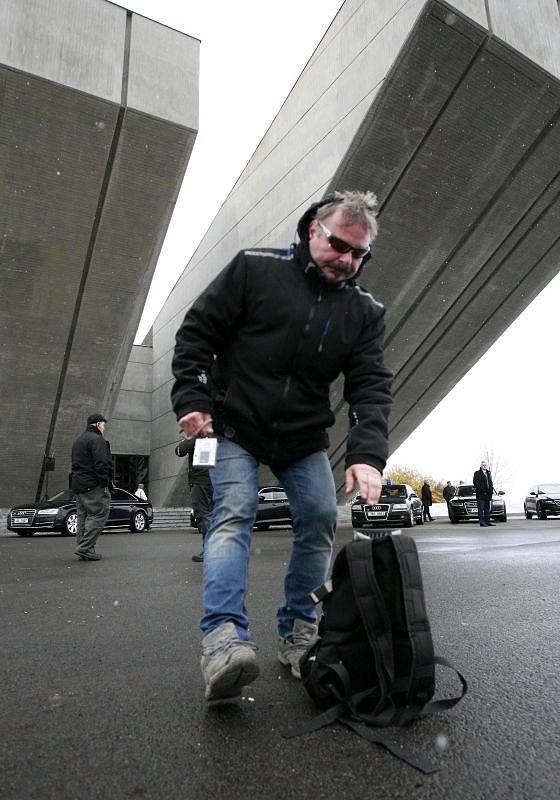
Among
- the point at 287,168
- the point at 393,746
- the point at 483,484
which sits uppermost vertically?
the point at 287,168

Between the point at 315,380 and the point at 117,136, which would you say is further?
the point at 117,136

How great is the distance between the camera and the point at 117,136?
616 inches

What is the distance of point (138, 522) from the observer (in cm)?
1808

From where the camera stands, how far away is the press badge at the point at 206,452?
88.4 inches

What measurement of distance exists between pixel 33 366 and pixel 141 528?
19.5 feet

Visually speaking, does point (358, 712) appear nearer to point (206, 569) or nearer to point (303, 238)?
point (206, 569)

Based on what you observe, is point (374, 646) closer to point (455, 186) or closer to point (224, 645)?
point (224, 645)

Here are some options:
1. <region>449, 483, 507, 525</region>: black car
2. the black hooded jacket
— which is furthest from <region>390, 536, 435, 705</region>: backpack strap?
<region>449, 483, 507, 525</region>: black car

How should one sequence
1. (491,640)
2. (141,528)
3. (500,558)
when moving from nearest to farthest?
1. (491,640)
2. (500,558)
3. (141,528)

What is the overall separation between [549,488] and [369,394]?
25.4 m

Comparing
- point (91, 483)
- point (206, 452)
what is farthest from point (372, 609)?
point (91, 483)

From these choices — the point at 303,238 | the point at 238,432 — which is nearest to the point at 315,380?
the point at 238,432

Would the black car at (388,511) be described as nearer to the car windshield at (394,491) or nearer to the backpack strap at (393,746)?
the car windshield at (394,491)

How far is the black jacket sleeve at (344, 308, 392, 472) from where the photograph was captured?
245 centimetres
